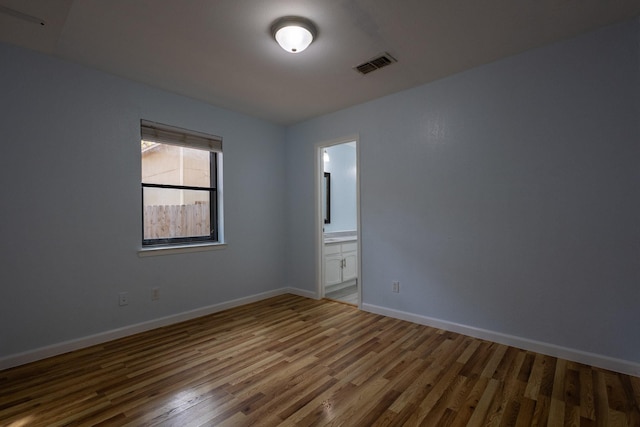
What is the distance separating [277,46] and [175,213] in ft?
7.36

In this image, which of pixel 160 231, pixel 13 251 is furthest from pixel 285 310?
pixel 13 251

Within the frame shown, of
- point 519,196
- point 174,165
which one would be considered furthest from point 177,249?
point 519,196

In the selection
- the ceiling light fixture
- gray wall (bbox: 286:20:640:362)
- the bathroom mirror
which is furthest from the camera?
the bathroom mirror

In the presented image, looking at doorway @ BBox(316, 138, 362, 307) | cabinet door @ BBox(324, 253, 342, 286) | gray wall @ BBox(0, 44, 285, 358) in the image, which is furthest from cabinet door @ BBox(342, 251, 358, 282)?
gray wall @ BBox(0, 44, 285, 358)

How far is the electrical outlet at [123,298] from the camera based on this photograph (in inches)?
118

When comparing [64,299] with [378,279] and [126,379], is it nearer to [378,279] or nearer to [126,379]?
[126,379]

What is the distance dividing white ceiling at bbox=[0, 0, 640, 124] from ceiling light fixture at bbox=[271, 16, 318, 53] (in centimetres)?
5

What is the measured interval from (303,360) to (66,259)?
229 centimetres

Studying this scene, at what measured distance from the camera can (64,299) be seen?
2.68 m

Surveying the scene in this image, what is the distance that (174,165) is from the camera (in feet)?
11.8

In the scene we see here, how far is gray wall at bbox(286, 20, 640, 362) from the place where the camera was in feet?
7.47

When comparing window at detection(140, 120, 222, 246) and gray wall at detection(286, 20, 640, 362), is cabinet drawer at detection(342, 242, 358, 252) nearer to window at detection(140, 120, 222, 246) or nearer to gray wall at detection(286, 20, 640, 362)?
gray wall at detection(286, 20, 640, 362)

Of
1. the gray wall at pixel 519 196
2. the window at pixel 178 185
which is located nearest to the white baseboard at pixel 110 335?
the window at pixel 178 185

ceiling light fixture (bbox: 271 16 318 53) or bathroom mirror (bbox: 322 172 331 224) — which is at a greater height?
ceiling light fixture (bbox: 271 16 318 53)
